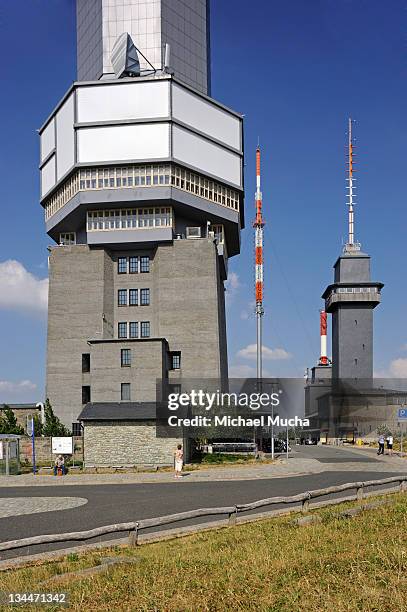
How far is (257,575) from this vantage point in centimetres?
949

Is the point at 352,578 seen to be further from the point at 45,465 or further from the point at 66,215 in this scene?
the point at 66,215

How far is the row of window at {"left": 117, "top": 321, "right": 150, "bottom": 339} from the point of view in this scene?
64688 mm

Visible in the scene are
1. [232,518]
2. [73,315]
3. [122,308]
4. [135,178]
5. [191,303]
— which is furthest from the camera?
[122,308]

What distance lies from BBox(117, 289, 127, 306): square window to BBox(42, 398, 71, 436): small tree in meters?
12.2

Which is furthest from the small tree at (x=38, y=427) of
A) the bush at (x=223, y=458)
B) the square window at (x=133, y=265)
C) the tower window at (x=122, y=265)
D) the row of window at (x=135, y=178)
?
the row of window at (x=135, y=178)

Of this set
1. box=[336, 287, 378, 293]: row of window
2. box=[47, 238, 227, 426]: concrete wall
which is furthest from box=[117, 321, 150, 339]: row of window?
box=[336, 287, 378, 293]: row of window

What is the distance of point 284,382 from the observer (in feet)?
159

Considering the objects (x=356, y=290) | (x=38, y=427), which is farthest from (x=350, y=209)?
(x=38, y=427)

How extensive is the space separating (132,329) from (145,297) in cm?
333

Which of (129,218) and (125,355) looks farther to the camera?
(129,218)

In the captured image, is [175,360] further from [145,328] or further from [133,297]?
[133,297]

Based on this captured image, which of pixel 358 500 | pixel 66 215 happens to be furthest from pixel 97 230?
pixel 358 500

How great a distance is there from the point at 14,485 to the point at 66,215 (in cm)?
3665

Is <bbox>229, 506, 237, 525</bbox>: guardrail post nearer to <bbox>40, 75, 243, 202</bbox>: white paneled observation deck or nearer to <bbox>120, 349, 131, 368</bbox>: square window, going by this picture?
<bbox>120, 349, 131, 368</bbox>: square window
